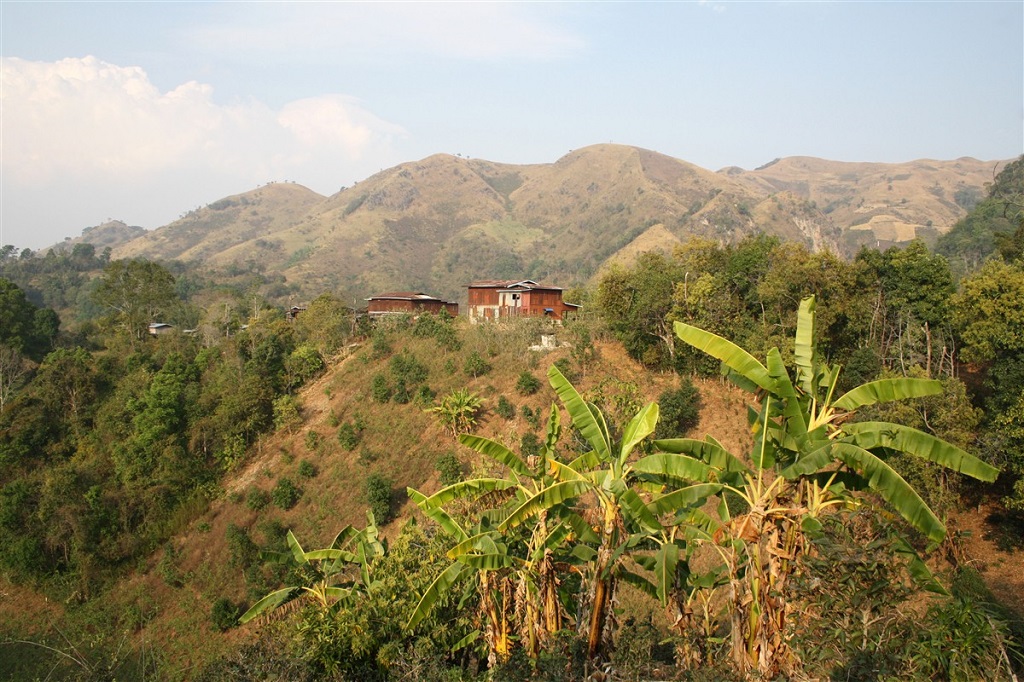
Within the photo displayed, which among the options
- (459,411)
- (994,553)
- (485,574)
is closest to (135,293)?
(459,411)

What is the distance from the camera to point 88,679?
22.8ft

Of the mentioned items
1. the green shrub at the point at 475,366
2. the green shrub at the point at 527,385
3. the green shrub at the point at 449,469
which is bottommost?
the green shrub at the point at 449,469

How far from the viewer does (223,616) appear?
56.5 feet

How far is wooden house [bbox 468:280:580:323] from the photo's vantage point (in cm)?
3322

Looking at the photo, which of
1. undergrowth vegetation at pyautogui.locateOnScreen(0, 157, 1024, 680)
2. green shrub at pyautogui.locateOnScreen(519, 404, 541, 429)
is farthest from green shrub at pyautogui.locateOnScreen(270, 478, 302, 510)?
green shrub at pyautogui.locateOnScreen(519, 404, 541, 429)

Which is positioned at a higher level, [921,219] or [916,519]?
[921,219]

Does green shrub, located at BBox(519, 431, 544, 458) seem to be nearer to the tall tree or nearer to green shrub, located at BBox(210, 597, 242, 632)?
green shrub, located at BBox(210, 597, 242, 632)

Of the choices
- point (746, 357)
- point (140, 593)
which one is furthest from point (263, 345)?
point (746, 357)

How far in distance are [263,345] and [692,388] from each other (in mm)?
17431

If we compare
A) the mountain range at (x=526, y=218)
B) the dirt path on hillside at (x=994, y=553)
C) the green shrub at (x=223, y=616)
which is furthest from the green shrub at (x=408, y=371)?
the mountain range at (x=526, y=218)

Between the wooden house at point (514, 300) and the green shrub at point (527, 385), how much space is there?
384 inches

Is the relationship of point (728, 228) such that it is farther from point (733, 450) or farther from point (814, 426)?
point (814, 426)

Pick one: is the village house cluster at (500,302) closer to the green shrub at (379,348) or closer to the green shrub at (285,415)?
the green shrub at (379,348)

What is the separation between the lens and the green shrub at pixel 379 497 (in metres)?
19.5
